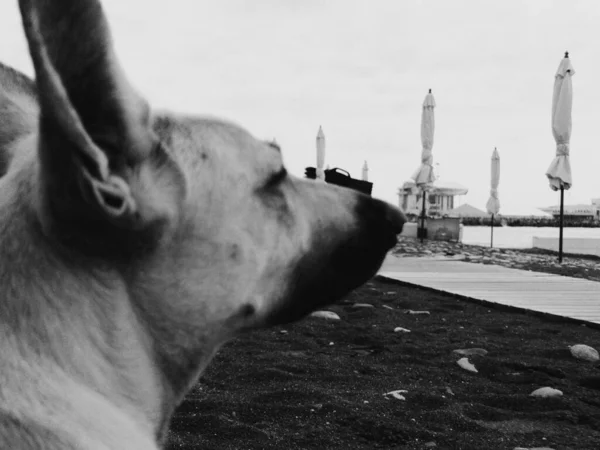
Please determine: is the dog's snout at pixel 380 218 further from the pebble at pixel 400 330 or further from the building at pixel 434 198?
the building at pixel 434 198

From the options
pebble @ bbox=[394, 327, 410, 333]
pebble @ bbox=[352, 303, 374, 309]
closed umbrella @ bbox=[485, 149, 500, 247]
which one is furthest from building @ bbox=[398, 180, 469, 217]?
pebble @ bbox=[394, 327, 410, 333]

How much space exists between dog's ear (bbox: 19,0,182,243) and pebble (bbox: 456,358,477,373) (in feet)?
11.5

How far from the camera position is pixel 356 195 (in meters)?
1.76

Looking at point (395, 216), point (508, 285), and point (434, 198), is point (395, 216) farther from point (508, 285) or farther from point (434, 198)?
point (434, 198)

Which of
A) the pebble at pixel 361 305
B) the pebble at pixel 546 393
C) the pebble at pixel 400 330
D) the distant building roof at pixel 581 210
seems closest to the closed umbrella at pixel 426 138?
the pebble at pixel 361 305

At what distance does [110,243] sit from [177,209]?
15cm

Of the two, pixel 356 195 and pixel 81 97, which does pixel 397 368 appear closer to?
pixel 356 195

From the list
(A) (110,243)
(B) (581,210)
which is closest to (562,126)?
(A) (110,243)

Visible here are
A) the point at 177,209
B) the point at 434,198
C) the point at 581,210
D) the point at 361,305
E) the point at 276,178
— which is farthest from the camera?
the point at 581,210

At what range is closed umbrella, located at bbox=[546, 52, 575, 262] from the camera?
12.7 m

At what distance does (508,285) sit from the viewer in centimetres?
871

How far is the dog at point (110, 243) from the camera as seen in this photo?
0.94 m

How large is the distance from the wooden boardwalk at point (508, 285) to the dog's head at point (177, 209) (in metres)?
5.01

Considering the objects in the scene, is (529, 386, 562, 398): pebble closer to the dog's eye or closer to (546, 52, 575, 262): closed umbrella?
the dog's eye
